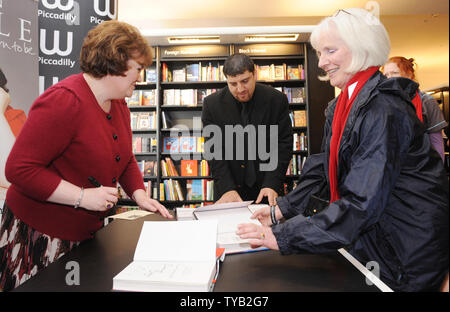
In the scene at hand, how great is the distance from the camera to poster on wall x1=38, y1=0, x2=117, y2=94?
77.3 inches

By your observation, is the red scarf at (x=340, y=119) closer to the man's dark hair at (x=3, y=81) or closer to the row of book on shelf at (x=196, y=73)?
the man's dark hair at (x=3, y=81)

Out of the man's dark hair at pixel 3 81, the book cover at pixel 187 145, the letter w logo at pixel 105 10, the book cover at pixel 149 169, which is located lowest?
the book cover at pixel 149 169

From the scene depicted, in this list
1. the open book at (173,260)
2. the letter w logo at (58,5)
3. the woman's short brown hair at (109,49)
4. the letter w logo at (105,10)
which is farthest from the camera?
the letter w logo at (105,10)

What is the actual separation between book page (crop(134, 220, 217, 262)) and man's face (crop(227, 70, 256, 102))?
61.7 inches

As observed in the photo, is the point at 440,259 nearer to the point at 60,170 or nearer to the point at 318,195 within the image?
the point at 318,195

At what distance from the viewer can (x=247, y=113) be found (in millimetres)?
2467

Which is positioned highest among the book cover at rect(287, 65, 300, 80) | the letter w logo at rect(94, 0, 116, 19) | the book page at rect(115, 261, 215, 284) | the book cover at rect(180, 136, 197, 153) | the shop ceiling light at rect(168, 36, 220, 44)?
the shop ceiling light at rect(168, 36, 220, 44)

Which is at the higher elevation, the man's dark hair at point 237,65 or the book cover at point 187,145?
the man's dark hair at point 237,65

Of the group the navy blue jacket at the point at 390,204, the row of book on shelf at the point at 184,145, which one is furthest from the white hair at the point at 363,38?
the row of book on shelf at the point at 184,145

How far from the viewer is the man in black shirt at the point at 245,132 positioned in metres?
2.28

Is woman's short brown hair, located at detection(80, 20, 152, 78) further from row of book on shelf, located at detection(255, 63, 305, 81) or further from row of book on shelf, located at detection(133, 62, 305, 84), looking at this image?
row of book on shelf, located at detection(255, 63, 305, 81)

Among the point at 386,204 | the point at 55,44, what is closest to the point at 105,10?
the point at 55,44

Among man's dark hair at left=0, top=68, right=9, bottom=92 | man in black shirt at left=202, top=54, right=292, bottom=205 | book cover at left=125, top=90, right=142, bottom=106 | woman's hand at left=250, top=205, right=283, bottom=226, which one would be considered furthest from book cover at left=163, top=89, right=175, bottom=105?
woman's hand at left=250, top=205, right=283, bottom=226

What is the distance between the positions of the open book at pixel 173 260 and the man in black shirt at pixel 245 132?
1363mm
